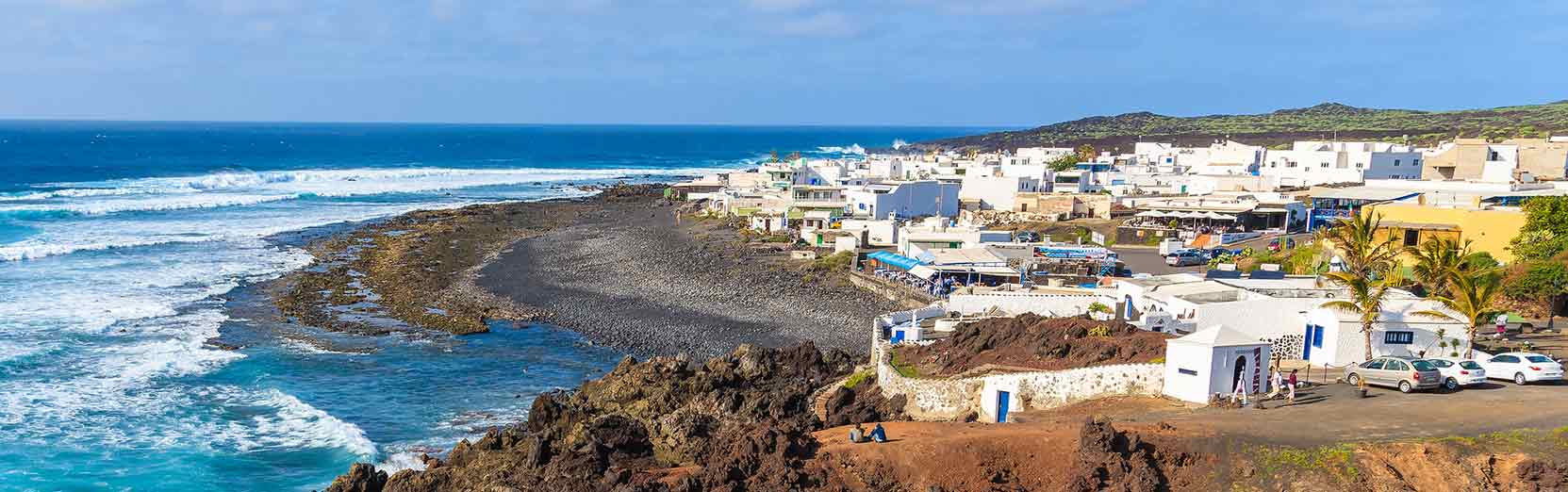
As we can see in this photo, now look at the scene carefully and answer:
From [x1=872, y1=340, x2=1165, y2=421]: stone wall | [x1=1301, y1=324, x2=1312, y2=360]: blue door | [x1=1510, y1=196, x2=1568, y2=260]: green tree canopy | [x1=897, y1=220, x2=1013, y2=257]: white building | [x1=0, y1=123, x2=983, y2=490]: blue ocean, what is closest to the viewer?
[x1=872, y1=340, x2=1165, y2=421]: stone wall

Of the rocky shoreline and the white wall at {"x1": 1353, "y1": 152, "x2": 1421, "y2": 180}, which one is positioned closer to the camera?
the rocky shoreline

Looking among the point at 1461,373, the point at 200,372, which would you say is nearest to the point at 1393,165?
the point at 1461,373

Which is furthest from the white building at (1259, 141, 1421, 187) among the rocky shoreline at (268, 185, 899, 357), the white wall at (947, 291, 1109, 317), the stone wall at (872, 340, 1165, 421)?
the stone wall at (872, 340, 1165, 421)

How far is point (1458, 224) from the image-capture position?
34469 mm

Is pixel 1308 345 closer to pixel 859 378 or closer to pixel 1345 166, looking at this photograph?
pixel 859 378

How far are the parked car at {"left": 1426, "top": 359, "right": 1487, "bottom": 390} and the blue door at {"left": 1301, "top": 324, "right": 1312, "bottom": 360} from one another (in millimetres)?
2917

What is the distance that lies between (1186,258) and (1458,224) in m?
9.57

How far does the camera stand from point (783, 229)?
58.3 meters

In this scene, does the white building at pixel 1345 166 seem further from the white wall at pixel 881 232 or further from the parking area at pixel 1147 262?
the white wall at pixel 881 232

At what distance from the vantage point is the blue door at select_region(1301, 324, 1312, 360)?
22859 millimetres

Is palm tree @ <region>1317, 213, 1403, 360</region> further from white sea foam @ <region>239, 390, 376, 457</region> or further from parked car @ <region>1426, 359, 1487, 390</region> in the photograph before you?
white sea foam @ <region>239, 390, 376, 457</region>

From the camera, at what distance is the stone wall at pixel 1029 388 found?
19547mm

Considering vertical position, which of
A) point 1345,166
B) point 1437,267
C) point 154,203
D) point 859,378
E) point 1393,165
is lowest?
point 154,203

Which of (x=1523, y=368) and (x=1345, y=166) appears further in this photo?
(x=1345, y=166)
